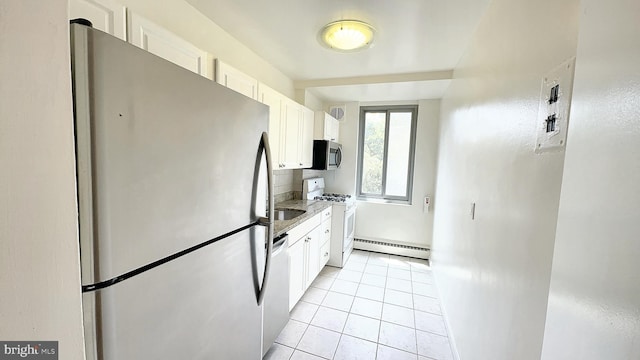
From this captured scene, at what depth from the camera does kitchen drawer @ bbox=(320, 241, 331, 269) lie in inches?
113

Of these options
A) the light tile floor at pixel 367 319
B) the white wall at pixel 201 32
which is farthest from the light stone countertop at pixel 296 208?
the white wall at pixel 201 32

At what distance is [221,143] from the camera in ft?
3.19

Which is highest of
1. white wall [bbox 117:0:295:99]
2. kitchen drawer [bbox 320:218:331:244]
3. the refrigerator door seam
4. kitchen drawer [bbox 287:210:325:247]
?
white wall [bbox 117:0:295:99]

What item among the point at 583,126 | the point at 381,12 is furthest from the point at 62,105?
the point at 381,12

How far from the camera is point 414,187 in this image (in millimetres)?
3631

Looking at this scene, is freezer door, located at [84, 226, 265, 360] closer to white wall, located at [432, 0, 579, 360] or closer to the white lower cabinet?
the white lower cabinet

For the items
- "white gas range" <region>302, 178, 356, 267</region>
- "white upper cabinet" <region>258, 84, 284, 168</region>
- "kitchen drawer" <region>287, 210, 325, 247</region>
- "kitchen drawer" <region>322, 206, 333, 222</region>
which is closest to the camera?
"kitchen drawer" <region>287, 210, 325, 247</region>

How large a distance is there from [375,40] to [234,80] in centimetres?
118

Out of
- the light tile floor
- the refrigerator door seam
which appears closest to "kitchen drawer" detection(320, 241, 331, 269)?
the light tile floor

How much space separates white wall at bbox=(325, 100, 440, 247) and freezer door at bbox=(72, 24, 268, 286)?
2.94 metres

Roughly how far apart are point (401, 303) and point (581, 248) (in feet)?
7.27

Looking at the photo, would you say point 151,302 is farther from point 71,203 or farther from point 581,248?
point 581,248

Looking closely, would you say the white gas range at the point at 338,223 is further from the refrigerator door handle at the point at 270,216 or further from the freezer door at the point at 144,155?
the freezer door at the point at 144,155

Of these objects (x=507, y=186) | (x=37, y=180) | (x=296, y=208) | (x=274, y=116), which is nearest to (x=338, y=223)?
(x=296, y=208)
